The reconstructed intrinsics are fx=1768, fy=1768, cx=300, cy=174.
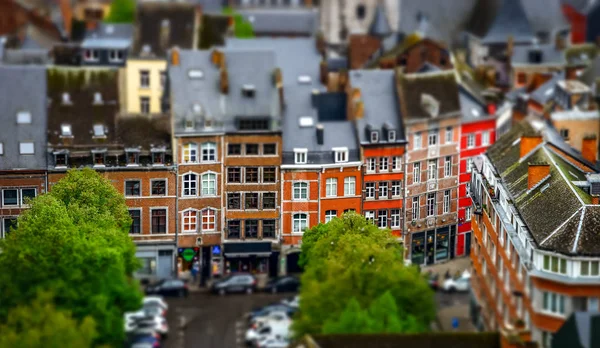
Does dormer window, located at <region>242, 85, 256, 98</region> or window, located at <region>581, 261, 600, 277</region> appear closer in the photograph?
window, located at <region>581, 261, 600, 277</region>

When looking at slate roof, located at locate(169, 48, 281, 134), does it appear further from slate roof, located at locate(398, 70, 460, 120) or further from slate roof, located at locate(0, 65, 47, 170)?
slate roof, located at locate(398, 70, 460, 120)

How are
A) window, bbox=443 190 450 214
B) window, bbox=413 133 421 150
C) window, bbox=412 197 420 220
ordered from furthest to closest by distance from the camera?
window, bbox=443 190 450 214, window, bbox=412 197 420 220, window, bbox=413 133 421 150

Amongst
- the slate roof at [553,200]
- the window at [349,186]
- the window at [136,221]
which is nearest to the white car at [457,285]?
the slate roof at [553,200]

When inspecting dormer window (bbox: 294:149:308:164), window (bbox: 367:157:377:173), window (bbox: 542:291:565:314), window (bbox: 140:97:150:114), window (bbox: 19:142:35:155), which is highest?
window (bbox: 140:97:150:114)

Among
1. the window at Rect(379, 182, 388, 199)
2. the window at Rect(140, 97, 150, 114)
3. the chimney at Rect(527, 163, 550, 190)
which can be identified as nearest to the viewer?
the chimney at Rect(527, 163, 550, 190)

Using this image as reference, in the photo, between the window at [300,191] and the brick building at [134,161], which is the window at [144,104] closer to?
the brick building at [134,161]

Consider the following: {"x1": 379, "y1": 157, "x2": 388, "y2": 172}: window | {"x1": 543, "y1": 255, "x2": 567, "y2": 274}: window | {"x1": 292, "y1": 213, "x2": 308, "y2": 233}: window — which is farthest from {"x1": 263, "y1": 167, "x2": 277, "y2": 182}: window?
{"x1": 543, "y1": 255, "x2": 567, "y2": 274}: window

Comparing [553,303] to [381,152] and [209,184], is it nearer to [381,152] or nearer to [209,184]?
[381,152]
